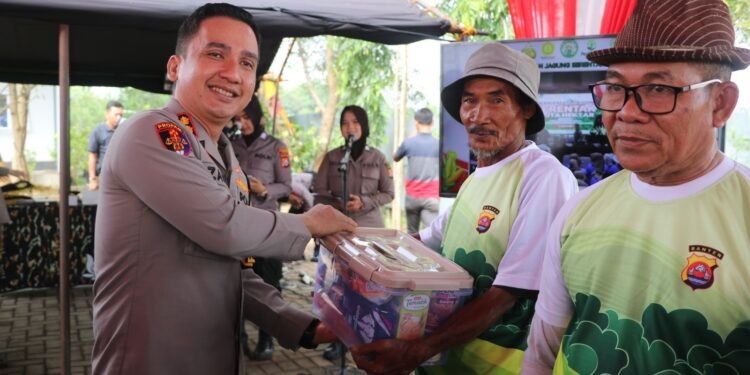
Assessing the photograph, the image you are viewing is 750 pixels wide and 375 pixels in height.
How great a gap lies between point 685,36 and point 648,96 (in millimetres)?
141

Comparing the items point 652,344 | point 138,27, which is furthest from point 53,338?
point 652,344

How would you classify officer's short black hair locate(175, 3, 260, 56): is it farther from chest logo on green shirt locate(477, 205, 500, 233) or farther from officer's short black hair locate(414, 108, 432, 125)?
officer's short black hair locate(414, 108, 432, 125)

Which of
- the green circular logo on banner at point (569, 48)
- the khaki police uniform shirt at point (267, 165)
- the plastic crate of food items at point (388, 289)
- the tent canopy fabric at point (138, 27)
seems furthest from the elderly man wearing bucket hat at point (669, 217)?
the khaki police uniform shirt at point (267, 165)

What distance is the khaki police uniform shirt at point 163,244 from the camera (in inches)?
70.1

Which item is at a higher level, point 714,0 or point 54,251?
point 714,0

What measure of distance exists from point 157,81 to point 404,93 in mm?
4244

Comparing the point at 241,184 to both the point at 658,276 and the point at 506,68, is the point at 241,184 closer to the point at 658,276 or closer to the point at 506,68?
the point at 506,68

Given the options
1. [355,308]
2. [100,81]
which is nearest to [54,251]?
[100,81]

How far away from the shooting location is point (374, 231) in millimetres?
2170

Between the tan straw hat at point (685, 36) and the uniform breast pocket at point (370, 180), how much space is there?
4.47 m

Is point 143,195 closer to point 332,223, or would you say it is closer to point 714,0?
point 332,223

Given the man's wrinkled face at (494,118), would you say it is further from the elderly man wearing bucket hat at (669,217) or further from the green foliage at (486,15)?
the green foliage at (486,15)

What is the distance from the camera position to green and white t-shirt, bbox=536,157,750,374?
3.96ft

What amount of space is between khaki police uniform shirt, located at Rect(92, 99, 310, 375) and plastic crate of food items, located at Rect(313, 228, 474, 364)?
0.22 meters
